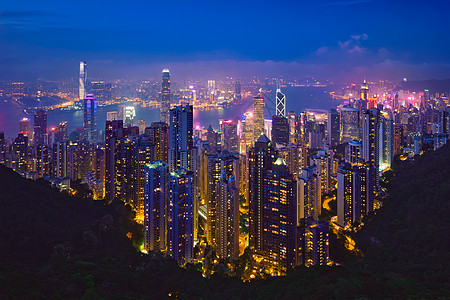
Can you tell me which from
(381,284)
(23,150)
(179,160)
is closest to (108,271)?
(381,284)

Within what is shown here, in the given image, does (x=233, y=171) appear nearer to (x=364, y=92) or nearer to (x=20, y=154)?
(x=20, y=154)

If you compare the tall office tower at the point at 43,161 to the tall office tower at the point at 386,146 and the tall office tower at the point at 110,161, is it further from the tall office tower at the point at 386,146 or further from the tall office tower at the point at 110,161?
the tall office tower at the point at 386,146

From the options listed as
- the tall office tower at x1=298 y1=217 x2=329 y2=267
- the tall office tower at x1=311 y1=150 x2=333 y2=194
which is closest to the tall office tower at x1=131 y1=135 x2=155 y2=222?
the tall office tower at x1=298 y1=217 x2=329 y2=267

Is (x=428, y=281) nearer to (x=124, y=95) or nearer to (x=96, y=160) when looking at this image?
(x=96, y=160)

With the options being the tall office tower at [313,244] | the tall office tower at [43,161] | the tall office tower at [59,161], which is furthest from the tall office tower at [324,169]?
the tall office tower at [43,161]

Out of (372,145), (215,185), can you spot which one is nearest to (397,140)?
(372,145)

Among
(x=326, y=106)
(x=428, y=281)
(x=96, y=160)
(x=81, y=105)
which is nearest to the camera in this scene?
(x=428, y=281)
